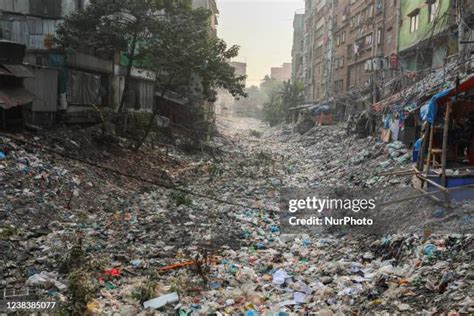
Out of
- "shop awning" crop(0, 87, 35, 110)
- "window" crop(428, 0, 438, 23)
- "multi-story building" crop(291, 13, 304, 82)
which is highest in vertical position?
"multi-story building" crop(291, 13, 304, 82)

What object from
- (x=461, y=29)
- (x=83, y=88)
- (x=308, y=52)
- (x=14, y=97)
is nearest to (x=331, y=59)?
(x=308, y=52)

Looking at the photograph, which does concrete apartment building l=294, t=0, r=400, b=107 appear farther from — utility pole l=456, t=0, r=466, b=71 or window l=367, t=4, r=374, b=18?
utility pole l=456, t=0, r=466, b=71

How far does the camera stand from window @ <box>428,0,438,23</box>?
16878 mm

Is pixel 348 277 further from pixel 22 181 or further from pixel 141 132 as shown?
pixel 141 132

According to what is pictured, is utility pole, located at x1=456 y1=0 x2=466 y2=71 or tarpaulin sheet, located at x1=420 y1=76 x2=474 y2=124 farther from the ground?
utility pole, located at x1=456 y1=0 x2=466 y2=71

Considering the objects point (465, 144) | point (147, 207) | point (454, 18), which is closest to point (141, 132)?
point (147, 207)

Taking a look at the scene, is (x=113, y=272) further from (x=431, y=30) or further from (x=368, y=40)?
A: (x=368, y=40)

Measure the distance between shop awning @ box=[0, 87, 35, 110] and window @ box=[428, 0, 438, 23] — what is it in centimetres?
1546

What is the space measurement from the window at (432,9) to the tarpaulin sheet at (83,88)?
45.3 feet

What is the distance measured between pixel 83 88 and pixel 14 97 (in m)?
3.79

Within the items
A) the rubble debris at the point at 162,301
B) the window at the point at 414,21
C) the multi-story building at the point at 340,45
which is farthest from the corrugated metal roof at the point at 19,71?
the multi-story building at the point at 340,45

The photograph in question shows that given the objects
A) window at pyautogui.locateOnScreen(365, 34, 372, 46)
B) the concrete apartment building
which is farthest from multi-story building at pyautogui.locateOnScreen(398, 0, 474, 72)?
window at pyautogui.locateOnScreen(365, 34, 372, 46)

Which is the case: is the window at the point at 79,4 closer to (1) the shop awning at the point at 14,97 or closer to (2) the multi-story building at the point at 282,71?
(1) the shop awning at the point at 14,97

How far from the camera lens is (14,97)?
10.2 metres
